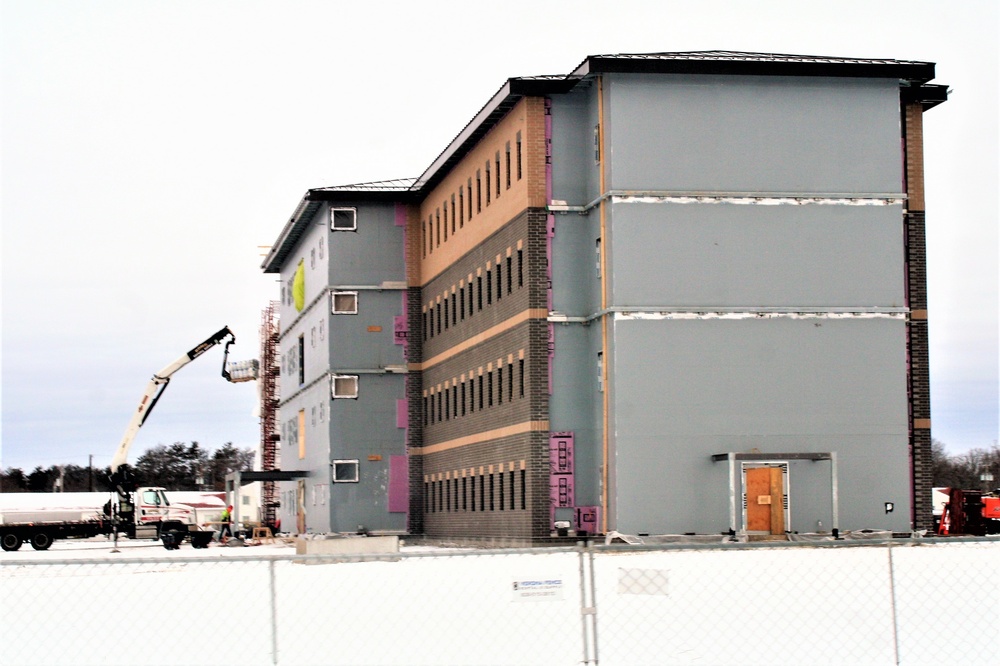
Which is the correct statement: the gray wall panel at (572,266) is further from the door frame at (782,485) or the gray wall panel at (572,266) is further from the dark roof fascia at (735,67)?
the door frame at (782,485)

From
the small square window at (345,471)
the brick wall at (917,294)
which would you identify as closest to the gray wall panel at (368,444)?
the small square window at (345,471)

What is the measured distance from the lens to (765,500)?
155 feet

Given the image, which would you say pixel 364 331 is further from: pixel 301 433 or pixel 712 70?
pixel 712 70

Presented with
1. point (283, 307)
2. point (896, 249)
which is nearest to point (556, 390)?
point (896, 249)

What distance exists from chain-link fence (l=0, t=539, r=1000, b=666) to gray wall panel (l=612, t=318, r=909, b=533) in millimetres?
15329

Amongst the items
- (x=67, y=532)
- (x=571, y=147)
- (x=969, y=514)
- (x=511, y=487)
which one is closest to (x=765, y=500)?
(x=511, y=487)

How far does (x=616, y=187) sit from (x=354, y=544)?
46.6 ft

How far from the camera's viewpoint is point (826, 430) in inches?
1900

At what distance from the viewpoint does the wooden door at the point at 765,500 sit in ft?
155

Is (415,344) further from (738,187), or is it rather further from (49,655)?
(49,655)

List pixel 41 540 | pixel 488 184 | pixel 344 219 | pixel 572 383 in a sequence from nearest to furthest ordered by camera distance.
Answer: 1. pixel 572 383
2. pixel 488 184
3. pixel 41 540
4. pixel 344 219

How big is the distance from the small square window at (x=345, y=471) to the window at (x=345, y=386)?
298 centimetres

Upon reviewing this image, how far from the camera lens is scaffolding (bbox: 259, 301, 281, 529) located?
99.6 metres

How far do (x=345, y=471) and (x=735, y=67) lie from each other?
30086 millimetres
